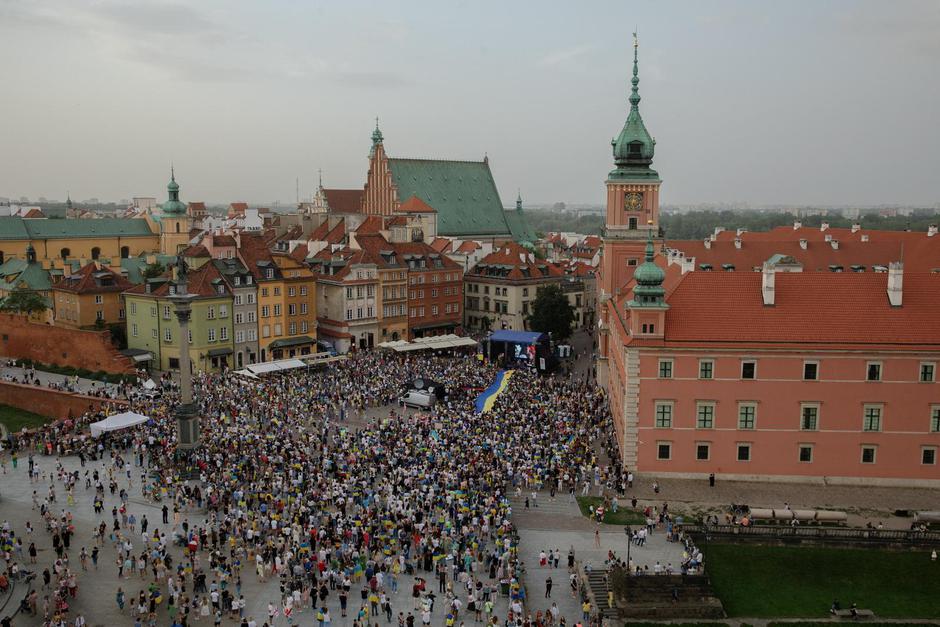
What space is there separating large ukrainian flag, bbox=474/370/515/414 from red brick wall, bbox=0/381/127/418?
24.5 m

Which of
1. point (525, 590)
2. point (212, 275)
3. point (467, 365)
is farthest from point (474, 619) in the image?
point (212, 275)

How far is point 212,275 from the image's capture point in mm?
67250

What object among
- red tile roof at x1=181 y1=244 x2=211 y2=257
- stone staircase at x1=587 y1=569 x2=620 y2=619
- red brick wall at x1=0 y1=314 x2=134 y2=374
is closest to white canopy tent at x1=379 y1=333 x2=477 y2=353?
red tile roof at x1=181 y1=244 x2=211 y2=257

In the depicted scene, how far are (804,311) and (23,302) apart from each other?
6095 cm

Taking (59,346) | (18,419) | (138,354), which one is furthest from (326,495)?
(59,346)

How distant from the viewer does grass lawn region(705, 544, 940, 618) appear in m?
30.6

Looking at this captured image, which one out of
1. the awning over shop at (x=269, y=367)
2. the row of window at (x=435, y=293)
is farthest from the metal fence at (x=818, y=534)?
the row of window at (x=435, y=293)

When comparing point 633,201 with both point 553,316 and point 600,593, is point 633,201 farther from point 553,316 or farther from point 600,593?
point 600,593

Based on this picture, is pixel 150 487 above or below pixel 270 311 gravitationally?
below

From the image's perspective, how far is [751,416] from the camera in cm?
4141

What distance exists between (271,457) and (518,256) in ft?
169

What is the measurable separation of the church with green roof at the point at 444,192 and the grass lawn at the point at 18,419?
50.1 metres

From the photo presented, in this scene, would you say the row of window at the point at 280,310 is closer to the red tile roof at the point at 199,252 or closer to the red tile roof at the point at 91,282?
the red tile roof at the point at 199,252

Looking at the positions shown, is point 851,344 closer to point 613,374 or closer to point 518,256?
point 613,374
